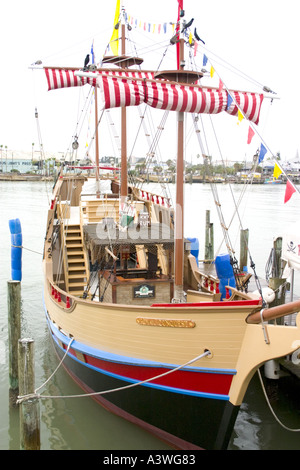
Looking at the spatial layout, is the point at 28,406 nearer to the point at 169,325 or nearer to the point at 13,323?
the point at 169,325

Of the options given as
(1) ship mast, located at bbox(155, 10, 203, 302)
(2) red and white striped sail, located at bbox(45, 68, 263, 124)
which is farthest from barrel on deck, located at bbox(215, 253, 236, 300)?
(2) red and white striped sail, located at bbox(45, 68, 263, 124)

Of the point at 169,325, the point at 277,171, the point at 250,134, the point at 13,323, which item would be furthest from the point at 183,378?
the point at 250,134

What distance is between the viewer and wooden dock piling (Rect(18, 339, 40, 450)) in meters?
7.98

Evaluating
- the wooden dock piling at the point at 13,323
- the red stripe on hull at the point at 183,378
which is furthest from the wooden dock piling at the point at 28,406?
the wooden dock piling at the point at 13,323

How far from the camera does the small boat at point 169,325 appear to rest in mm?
7988

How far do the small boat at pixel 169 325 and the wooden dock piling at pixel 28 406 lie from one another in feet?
4.51

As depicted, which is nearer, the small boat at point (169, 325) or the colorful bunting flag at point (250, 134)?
the small boat at point (169, 325)

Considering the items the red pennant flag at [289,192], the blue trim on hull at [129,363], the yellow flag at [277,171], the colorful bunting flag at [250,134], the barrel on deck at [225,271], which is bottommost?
the blue trim on hull at [129,363]

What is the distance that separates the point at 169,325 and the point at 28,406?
8.80 ft

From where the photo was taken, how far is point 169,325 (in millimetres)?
8523

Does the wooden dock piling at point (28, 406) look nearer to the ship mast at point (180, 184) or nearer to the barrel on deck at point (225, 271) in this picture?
the ship mast at point (180, 184)

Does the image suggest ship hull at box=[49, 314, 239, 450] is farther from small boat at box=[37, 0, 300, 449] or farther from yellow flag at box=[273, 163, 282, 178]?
yellow flag at box=[273, 163, 282, 178]

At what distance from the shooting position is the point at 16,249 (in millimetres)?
16188

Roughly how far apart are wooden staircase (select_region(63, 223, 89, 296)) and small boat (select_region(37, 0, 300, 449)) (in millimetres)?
181
